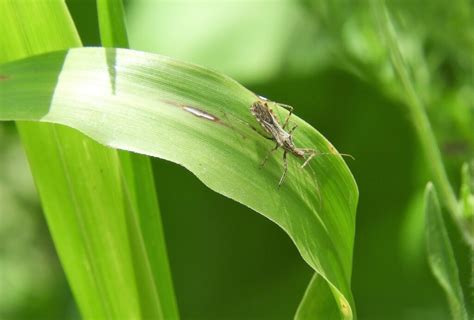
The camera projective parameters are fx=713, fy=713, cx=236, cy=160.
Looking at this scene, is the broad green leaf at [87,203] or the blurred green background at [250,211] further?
the blurred green background at [250,211]

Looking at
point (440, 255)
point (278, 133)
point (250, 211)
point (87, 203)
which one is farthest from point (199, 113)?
point (250, 211)

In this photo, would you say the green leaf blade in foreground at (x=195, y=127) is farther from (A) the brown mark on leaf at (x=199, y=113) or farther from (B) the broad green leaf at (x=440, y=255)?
(B) the broad green leaf at (x=440, y=255)

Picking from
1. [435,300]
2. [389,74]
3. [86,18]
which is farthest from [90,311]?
[86,18]

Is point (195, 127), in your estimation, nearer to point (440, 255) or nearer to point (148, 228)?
point (148, 228)

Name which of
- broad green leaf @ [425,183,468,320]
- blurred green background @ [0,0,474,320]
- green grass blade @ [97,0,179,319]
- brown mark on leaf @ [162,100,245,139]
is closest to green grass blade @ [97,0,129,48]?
green grass blade @ [97,0,179,319]

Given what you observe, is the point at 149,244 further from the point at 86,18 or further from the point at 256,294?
the point at 86,18

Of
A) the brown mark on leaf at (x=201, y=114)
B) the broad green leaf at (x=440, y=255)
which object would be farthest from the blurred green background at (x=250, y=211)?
the brown mark on leaf at (x=201, y=114)
